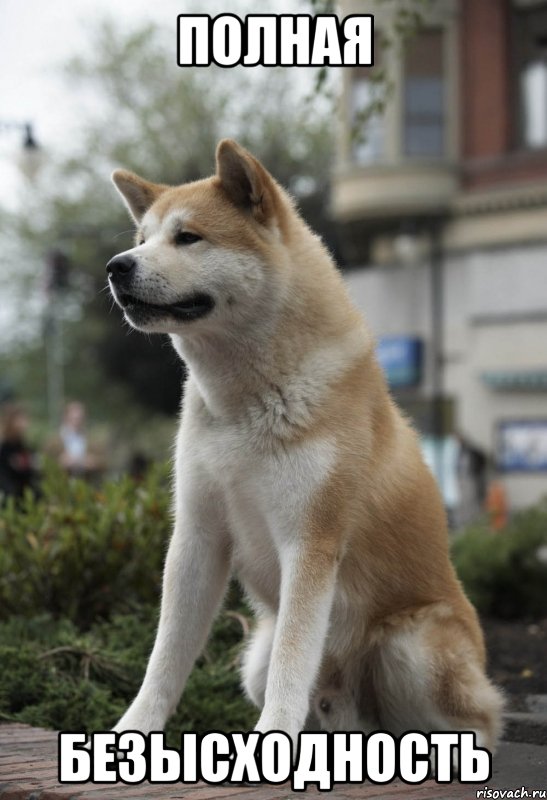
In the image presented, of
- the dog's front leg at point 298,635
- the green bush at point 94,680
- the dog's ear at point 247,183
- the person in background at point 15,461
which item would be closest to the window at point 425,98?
the person in background at point 15,461

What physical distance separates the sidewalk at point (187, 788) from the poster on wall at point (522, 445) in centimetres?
2036

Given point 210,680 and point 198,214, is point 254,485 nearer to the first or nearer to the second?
point 198,214

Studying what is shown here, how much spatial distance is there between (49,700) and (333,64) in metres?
3.33

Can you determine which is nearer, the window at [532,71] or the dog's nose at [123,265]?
the dog's nose at [123,265]

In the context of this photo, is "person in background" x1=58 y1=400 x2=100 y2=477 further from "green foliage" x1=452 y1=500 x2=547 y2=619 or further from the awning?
the awning

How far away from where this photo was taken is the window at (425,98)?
2619cm

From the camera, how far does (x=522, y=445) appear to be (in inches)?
976

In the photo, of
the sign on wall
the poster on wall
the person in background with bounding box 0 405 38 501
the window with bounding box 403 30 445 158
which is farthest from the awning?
the person in background with bounding box 0 405 38 501

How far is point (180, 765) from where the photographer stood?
4.24 meters

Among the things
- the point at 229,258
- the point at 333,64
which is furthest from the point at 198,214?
the point at 333,64

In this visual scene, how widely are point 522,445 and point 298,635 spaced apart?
70.0ft

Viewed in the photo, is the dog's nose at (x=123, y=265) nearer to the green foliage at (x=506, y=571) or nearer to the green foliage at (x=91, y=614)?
the green foliage at (x=91, y=614)

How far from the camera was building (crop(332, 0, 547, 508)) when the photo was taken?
24953mm

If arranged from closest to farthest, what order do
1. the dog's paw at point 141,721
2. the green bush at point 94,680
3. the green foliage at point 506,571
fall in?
the dog's paw at point 141,721
the green bush at point 94,680
the green foliage at point 506,571
